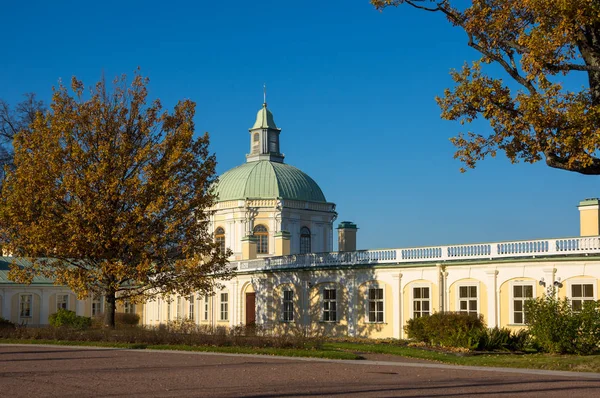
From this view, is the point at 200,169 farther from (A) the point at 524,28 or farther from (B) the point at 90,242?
(A) the point at 524,28

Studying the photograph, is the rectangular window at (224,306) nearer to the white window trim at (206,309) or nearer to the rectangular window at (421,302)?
the white window trim at (206,309)

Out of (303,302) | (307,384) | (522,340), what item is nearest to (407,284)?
(303,302)

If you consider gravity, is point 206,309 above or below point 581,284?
below

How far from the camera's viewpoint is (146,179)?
1304 inches

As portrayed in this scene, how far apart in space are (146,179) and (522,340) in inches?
620

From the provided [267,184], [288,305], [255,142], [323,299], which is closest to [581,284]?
[323,299]

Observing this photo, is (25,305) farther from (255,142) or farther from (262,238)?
(255,142)

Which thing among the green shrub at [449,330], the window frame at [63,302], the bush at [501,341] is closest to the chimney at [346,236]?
the green shrub at [449,330]

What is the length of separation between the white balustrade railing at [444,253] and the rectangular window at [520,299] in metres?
1.34

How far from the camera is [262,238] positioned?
60750 millimetres

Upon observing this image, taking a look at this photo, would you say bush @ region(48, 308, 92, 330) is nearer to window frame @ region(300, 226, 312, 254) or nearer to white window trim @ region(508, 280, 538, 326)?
window frame @ region(300, 226, 312, 254)

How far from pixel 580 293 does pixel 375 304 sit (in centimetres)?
1067

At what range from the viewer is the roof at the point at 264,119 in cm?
7014

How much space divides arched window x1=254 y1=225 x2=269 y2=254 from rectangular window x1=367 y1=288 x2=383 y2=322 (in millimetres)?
21536
